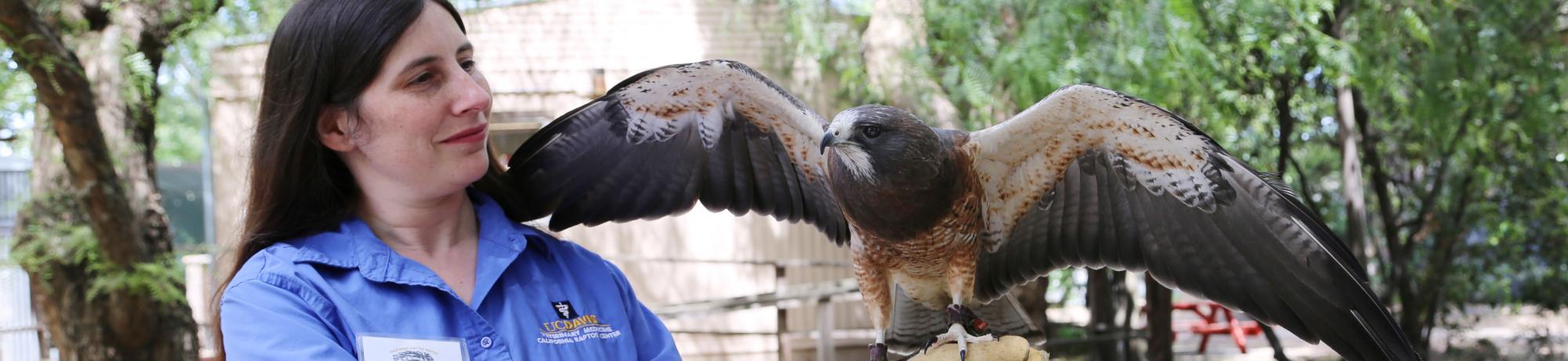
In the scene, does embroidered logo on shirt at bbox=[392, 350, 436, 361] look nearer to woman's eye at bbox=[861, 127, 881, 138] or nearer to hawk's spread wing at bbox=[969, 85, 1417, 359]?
woman's eye at bbox=[861, 127, 881, 138]

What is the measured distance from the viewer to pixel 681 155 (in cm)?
226

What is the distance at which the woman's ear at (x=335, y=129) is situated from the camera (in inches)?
62.6

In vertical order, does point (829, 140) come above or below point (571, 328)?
above

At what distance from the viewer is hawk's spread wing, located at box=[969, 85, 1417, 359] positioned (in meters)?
1.80

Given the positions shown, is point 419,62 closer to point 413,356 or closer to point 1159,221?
point 413,356

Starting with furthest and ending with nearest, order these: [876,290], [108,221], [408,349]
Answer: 1. [108,221]
2. [876,290]
3. [408,349]

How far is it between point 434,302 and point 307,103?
1.19ft

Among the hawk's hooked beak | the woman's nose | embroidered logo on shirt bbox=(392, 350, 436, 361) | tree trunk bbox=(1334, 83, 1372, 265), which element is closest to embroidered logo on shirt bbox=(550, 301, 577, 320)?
embroidered logo on shirt bbox=(392, 350, 436, 361)

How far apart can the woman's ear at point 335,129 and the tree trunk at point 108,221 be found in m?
2.62

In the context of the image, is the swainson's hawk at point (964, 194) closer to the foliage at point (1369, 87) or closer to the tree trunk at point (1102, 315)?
the foliage at point (1369, 87)

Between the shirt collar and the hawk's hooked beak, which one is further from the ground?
the hawk's hooked beak

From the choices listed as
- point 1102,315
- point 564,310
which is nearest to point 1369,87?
point 1102,315

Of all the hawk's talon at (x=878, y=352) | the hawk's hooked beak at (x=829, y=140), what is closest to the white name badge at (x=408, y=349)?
the hawk's hooked beak at (x=829, y=140)

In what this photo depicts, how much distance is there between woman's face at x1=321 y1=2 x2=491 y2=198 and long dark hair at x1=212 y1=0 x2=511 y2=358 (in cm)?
2
